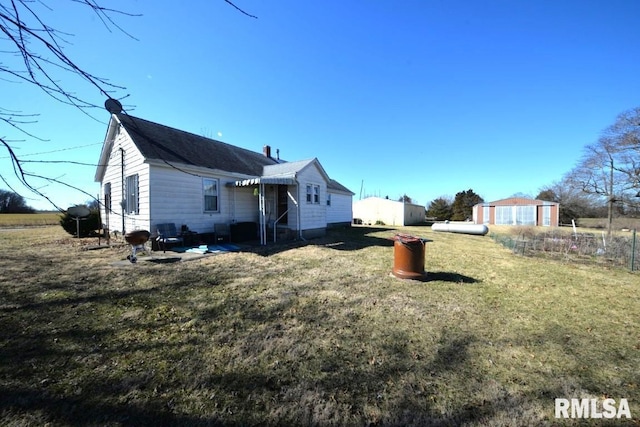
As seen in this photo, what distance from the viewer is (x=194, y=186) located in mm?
10086

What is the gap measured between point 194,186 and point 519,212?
37567 millimetres

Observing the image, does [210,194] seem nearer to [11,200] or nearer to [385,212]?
[11,200]

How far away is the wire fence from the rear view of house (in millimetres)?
25694

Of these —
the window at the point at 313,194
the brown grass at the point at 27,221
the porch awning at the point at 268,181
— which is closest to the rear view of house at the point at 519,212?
A: the window at the point at 313,194

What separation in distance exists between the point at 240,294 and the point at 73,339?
7.55ft

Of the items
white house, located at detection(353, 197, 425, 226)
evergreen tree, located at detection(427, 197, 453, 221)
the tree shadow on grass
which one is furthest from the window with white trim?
evergreen tree, located at detection(427, 197, 453, 221)

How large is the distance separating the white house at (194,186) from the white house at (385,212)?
642 inches

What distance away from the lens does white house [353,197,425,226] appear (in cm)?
2768

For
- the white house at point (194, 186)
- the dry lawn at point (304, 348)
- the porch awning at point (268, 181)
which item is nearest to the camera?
the dry lawn at point (304, 348)

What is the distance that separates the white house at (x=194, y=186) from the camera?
913cm

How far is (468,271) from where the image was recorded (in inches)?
271

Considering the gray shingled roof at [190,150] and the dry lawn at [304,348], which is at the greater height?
the gray shingled roof at [190,150]

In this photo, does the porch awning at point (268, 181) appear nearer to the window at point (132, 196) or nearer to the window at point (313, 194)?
the window at point (313, 194)

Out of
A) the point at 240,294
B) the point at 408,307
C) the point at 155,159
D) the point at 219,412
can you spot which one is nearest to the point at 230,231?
the point at 155,159
